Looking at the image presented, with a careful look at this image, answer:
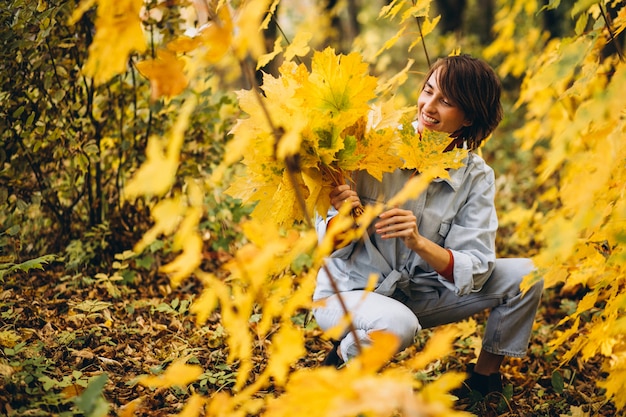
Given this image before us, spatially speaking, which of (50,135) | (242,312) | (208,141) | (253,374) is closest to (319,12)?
(208,141)

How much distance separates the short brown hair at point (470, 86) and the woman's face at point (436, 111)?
0.02 meters

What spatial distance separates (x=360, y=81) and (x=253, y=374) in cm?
112

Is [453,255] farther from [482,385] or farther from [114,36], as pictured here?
[114,36]

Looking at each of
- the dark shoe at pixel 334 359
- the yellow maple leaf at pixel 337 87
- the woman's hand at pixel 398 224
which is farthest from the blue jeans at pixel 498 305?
the yellow maple leaf at pixel 337 87

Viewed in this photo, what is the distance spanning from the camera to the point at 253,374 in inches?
75.5

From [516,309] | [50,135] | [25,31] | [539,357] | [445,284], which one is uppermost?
[25,31]

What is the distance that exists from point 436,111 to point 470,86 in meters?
0.14

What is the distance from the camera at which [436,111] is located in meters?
1.81

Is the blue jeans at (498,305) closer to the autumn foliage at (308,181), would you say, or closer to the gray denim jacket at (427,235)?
the gray denim jacket at (427,235)

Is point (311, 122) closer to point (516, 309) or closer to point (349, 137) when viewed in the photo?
point (349, 137)

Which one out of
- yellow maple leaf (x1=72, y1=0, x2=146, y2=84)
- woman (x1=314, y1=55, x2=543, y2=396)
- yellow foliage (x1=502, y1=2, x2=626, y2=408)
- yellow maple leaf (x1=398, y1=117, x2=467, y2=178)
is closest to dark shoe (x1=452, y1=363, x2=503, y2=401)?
woman (x1=314, y1=55, x2=543, y2=396)

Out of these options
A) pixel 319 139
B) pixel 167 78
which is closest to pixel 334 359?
pixel 319 139

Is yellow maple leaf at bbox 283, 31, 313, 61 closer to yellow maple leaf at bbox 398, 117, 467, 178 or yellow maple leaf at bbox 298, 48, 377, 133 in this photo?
yellow maple leaf at bbox 298, 48, 377, 133

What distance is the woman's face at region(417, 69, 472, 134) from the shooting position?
1.81 meters
